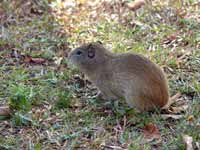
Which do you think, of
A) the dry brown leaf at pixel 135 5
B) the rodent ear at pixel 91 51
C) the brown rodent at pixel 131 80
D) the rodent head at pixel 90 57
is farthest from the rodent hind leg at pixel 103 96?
the dry brown leaf at pixel 135 5

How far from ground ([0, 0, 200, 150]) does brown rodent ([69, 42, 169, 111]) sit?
0.13m

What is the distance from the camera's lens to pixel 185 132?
4.35 meters

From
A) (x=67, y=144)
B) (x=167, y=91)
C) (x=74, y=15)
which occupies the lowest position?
(x=67, y=144)

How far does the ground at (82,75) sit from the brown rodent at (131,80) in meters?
0.13

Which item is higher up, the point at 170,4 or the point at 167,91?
the point at 170,4

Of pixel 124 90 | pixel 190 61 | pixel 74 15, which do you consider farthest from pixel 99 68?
pixel 74 15

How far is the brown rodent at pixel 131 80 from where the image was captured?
15.1 feet

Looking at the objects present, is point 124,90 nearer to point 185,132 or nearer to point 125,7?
point 185,132

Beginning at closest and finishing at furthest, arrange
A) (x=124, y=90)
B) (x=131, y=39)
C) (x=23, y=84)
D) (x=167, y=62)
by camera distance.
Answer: (x=124, y=90) → (x=23, y=84) → (x=167, y=62) → (x=131, y=39)

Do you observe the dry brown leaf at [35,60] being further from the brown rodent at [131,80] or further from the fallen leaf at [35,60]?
the brown rodent at [131,80]

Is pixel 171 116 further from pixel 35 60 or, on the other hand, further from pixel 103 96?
pixel 35 60

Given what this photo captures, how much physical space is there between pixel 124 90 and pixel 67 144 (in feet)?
2.31

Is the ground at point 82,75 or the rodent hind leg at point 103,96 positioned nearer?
the ground at point 82,75

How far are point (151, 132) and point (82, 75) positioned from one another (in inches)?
50.3
